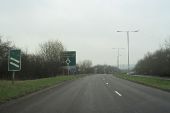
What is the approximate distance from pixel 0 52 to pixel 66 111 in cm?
4543

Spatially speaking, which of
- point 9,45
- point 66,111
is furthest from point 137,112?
point 9,45

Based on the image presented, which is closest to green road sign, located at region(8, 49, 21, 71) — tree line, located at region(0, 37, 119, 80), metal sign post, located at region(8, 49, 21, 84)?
metal sign post, located at region(8, 49, 21, 84)

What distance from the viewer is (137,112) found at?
1244cm

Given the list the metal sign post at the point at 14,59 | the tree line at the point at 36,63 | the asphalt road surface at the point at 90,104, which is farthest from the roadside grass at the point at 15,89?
the tree line at the point at 36,63

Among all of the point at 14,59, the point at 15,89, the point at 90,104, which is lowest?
the point at 90,104

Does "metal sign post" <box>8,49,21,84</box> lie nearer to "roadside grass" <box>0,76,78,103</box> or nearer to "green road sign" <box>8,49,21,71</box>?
"green road sign" <box>8,49,21,71</box>

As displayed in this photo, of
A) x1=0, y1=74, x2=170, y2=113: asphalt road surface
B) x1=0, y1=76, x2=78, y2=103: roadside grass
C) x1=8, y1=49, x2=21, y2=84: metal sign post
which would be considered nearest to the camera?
x1=0, y1=74, x2=170, y2=113: asphalt road surface

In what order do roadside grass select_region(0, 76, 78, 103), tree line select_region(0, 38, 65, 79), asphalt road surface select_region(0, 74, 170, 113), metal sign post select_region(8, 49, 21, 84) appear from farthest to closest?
tree line select_region(0, 38, 65, 79), metal sign post select_region(8, 49, 21, 84), roadside grass select_region(0, 76, 78, 103), asphalt road surface select_region(0, 74, 170, 113)

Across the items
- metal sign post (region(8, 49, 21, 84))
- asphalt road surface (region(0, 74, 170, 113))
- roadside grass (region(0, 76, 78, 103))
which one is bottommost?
asphalt road surface (region(0, 74, 170, 113))

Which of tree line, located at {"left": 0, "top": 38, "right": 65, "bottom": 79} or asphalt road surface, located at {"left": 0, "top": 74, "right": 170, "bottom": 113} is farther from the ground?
tree line, located at {"left": 0, "top": 38, "right": 65, "bottom": 79}

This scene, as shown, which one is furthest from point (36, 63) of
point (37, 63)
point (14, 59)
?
point (14, 59)

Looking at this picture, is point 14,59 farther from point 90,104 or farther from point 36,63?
point 36,63

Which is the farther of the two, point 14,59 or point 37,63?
point 37,63

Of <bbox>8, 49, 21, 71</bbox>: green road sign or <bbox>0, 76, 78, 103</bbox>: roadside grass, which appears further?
<bbox>8, 49, 21, 71</bbox>: green road sign
